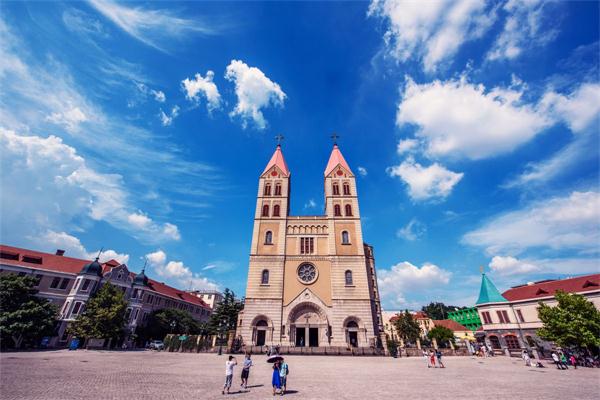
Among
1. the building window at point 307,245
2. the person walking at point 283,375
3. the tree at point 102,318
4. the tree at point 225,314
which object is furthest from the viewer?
the tree at point 225,314

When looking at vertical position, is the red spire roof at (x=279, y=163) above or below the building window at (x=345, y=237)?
above

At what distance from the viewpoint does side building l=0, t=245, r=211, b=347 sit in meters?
30.8

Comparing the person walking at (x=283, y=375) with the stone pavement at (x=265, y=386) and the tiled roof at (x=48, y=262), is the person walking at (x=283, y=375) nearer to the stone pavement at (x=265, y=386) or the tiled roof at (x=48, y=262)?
the stone pavement at (x=265, y=386)

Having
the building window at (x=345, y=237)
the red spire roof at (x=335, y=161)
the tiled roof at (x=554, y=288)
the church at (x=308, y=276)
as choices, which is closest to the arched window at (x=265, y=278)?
the church at (x=308, y=276)

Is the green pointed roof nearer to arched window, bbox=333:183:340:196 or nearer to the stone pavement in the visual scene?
arched window, bbox=333:183:340:196

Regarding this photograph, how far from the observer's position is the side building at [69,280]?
101 feet

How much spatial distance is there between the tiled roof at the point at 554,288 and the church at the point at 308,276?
21401 mm

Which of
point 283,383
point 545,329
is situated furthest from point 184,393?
point 545,329

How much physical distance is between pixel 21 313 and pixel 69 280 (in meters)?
10.1

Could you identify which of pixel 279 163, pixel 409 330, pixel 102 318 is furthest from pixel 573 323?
pixel 102 318

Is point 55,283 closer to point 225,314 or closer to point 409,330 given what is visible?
point 225,314

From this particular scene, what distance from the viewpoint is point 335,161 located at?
43625mm

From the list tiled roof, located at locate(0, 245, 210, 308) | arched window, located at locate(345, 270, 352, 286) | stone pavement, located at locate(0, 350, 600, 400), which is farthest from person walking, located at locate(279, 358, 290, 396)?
tiled roof, located at locate(0, 245, 210, 308)

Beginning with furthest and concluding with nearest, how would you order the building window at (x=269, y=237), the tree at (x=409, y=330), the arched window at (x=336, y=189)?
the tree at (x=409, y=330)
the arched window at (x=336, y=189)
the building window at (x=269, y=237)
